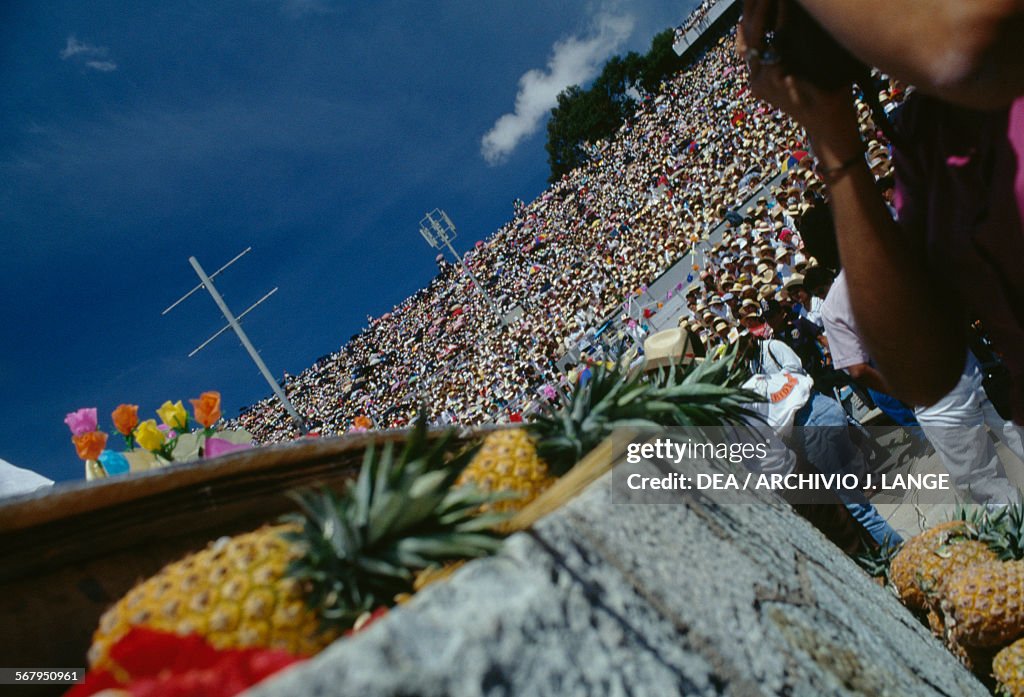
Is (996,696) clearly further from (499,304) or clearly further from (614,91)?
(614,91)

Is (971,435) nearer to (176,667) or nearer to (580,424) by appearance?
(580,424)

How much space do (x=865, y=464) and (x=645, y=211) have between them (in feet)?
51.7

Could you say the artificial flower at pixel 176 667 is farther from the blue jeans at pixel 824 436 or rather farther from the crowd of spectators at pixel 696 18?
the crowd of spectators at pixel 696 18

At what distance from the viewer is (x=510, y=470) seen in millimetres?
1330

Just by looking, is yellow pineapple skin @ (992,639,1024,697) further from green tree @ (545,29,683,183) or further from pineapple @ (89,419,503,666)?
green tree @ (545,29,683,183)

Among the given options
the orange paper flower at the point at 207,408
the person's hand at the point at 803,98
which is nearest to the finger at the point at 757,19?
the person's hand at the point at 803,98

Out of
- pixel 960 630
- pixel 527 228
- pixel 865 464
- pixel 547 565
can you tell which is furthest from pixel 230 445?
pixel 527 228

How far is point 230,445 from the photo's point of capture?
244 cm

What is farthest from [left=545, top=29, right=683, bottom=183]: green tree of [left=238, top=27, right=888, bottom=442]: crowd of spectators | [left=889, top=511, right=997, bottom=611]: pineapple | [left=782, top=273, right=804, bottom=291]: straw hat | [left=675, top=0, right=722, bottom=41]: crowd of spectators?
[left=889, top=511, right=997, bottom=611]: pineapple

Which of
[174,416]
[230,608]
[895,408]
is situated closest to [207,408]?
[174,416]

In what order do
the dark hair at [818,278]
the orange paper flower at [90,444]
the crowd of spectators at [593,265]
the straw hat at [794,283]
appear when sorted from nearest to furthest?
the orange paper flower at [90,444]
the dark hair at [818,278]
the straw hat at [794,283]
the crowd of spectators at [593,265]

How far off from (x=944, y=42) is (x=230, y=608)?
132 centimetres

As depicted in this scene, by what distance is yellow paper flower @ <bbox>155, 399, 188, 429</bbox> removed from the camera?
8.76ft

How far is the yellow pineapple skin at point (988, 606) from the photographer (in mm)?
2240
